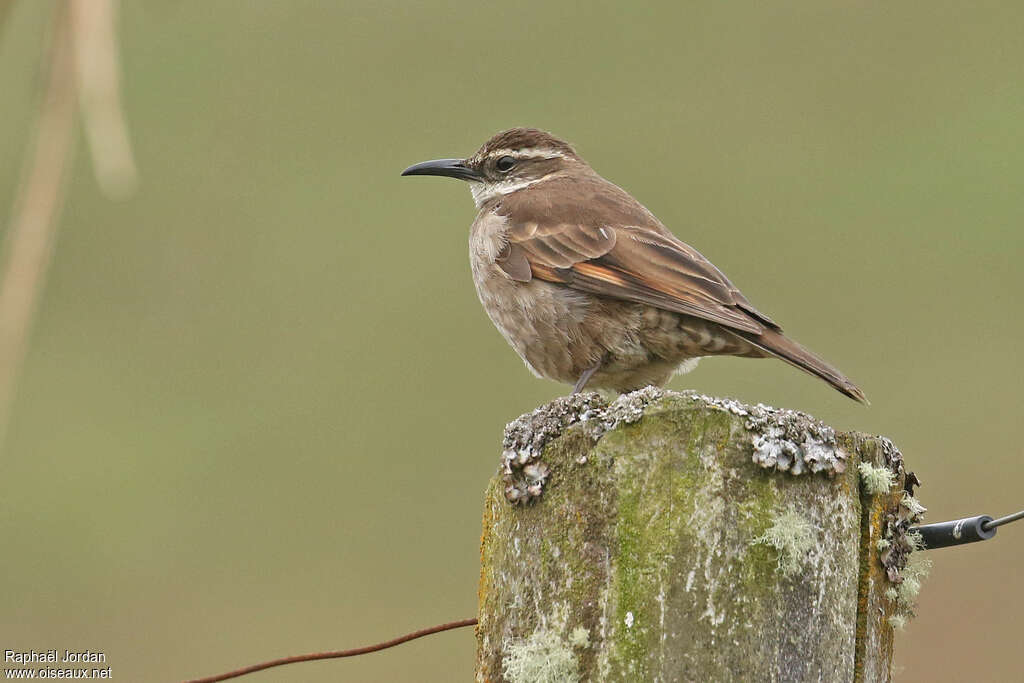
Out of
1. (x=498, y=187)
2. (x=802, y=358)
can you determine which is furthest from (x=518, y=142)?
(x=802, y=358)

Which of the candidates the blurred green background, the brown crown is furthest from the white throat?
the blurred green background

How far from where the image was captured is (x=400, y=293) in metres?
12.3

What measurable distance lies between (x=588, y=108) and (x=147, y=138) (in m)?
3.83

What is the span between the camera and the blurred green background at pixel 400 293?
32.6 ft

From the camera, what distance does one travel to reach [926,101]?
47.0 ft

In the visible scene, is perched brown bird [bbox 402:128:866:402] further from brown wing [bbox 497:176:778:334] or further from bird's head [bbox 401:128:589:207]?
bird's head [bbox 401:128:589:207]

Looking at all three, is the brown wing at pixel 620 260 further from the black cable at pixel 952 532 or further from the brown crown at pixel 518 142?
the black cable at pixel 952 532

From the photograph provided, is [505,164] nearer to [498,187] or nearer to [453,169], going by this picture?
[498,187]

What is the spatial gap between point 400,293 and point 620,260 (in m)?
6.49

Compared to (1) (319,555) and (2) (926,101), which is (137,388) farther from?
(2) (926,101)

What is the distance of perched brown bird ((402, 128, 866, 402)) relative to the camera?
220 inches

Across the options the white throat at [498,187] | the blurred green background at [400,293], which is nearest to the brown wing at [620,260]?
the white throat at [498,187]

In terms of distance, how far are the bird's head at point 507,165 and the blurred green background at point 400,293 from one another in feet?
8.43

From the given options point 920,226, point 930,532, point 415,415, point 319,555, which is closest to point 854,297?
point 920,226
